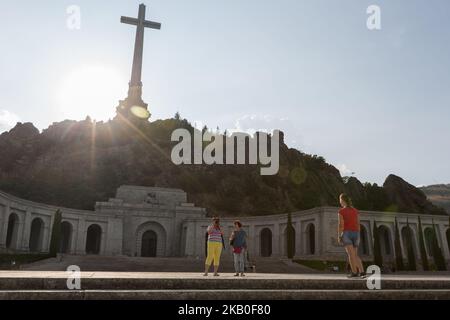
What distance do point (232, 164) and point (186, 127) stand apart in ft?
69.2

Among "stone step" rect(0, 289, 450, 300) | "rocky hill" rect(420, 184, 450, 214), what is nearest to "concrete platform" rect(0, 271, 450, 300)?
"stone step" rect(0, 289, 450, 300)

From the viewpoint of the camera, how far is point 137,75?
69.5 metres

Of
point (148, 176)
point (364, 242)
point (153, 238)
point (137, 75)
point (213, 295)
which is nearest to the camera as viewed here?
point (213, 295)

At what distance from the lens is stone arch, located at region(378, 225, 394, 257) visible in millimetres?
41875

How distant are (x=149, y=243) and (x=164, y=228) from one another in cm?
250

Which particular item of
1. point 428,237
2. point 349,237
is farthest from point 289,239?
point 349,237

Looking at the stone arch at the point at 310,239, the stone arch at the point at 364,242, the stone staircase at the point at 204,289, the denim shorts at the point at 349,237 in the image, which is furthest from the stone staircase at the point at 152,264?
the stone staircase at the point at 204,289

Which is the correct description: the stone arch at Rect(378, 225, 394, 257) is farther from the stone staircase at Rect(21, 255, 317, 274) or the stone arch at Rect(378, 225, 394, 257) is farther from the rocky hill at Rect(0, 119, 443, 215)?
the rocky hill at Rect(0, 119, 443, 215)

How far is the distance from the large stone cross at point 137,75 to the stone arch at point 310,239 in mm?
42457

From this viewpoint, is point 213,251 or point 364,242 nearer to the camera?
point 213,251

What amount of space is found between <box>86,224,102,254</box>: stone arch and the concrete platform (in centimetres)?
4021

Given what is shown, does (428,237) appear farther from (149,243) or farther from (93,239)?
(93,239)

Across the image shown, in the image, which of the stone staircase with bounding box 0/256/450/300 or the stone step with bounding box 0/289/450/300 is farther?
the stone staircase with bounding box 0/256/450/300
